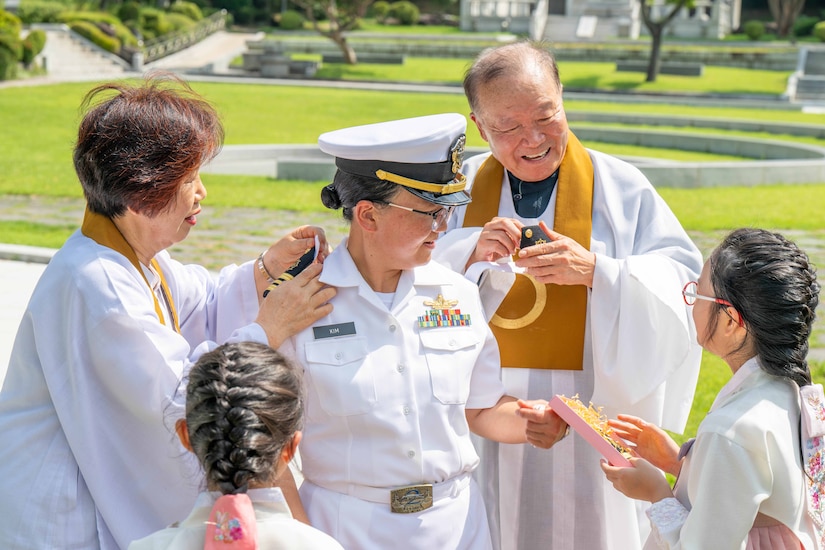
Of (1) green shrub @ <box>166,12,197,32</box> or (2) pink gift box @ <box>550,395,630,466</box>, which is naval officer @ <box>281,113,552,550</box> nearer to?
(2) pink gift box @ <box>550,395,630,466</box>

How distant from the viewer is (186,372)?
2.66 meters

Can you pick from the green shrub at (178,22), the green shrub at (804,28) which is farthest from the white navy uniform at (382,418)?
the green shrub at (804,28)

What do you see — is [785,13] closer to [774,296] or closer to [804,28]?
[804,28]

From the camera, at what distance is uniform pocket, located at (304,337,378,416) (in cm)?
273

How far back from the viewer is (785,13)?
4575 centimetres

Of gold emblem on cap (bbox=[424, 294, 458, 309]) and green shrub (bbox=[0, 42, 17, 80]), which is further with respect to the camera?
green shrub (bbox=[0, 42, 17, 80])

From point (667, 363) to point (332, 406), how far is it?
50.7 inches

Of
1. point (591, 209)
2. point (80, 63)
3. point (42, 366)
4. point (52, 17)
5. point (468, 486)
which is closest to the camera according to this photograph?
point (42, 366)

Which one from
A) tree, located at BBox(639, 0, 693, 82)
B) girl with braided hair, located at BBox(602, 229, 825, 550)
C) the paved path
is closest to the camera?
girl with braided hair, located at BBox(602, 229, 825, 550)

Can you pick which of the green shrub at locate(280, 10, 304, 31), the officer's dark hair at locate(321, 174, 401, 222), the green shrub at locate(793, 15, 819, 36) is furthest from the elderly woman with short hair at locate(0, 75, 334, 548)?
the green shrub at locate(793, 15, 819, 36)

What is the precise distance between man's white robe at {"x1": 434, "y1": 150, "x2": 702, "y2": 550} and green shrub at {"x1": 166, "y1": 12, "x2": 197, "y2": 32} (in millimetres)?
39517

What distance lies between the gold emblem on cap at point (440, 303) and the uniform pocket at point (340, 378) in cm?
27

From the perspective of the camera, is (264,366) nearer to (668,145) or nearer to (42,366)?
(42,366)

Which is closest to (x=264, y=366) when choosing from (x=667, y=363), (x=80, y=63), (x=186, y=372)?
(x=186, y=372)
